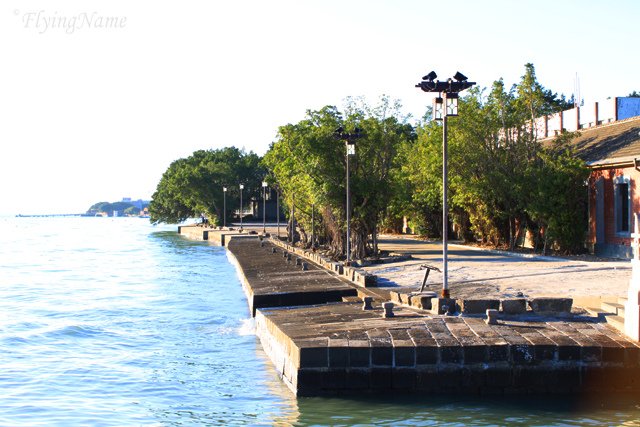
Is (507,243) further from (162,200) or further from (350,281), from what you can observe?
(162,200)

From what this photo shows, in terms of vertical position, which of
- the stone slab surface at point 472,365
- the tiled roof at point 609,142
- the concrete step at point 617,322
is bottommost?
the stone slab surface at point 472,365

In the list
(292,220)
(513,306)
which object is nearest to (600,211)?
(513,306)

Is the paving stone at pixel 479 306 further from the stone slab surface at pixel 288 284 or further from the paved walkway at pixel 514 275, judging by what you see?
the stone slab surface at pixel 288 284

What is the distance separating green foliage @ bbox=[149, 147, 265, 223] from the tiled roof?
5282 centimetres

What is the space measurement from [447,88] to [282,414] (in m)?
7.10

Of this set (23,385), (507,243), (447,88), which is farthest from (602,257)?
(23,385)

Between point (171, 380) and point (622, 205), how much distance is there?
16.5 metres

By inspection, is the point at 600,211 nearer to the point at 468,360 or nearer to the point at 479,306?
the point at 479,306

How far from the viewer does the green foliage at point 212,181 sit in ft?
274

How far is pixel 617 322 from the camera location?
12328 mm

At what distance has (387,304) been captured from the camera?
1384 cm

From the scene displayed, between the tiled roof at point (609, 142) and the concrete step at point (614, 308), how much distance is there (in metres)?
11.2

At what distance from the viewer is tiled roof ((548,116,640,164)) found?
24922 mm

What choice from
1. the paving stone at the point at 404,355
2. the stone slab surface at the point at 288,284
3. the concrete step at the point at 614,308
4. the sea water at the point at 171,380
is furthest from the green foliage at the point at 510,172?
the paving stone at the point at 404,355
